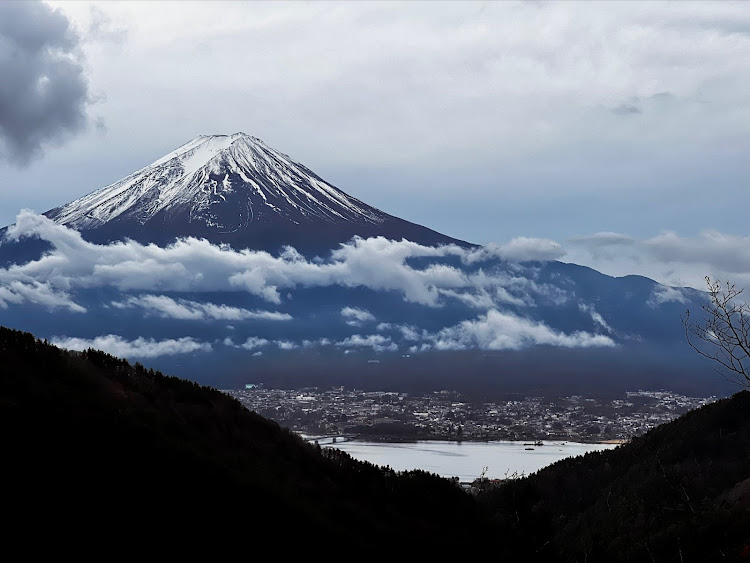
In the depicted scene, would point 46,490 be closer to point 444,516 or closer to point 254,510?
point 254,510

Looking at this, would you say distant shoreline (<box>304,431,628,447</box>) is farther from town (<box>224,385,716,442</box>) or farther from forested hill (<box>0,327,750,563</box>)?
forested hill (<box>0,327,750,563</box>)

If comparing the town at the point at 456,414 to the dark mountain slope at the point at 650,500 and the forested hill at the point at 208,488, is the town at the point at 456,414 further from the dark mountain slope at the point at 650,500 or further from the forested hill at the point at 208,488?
the forested hill at the point at 208,488

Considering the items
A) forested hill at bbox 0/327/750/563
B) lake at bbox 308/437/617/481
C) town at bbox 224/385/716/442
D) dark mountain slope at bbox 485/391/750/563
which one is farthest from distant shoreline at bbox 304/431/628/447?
forested hill at bbox 0/327/750/563

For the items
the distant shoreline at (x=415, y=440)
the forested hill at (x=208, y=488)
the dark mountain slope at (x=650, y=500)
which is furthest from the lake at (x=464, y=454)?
the forested hill at (x=208, y=488)

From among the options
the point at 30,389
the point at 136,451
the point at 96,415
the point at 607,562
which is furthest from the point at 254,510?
the point at 607,562

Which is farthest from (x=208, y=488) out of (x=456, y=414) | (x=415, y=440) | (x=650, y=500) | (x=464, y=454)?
(x=456, y=414)

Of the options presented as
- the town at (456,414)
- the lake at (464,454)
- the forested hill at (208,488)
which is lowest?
the lake at (464,454)
